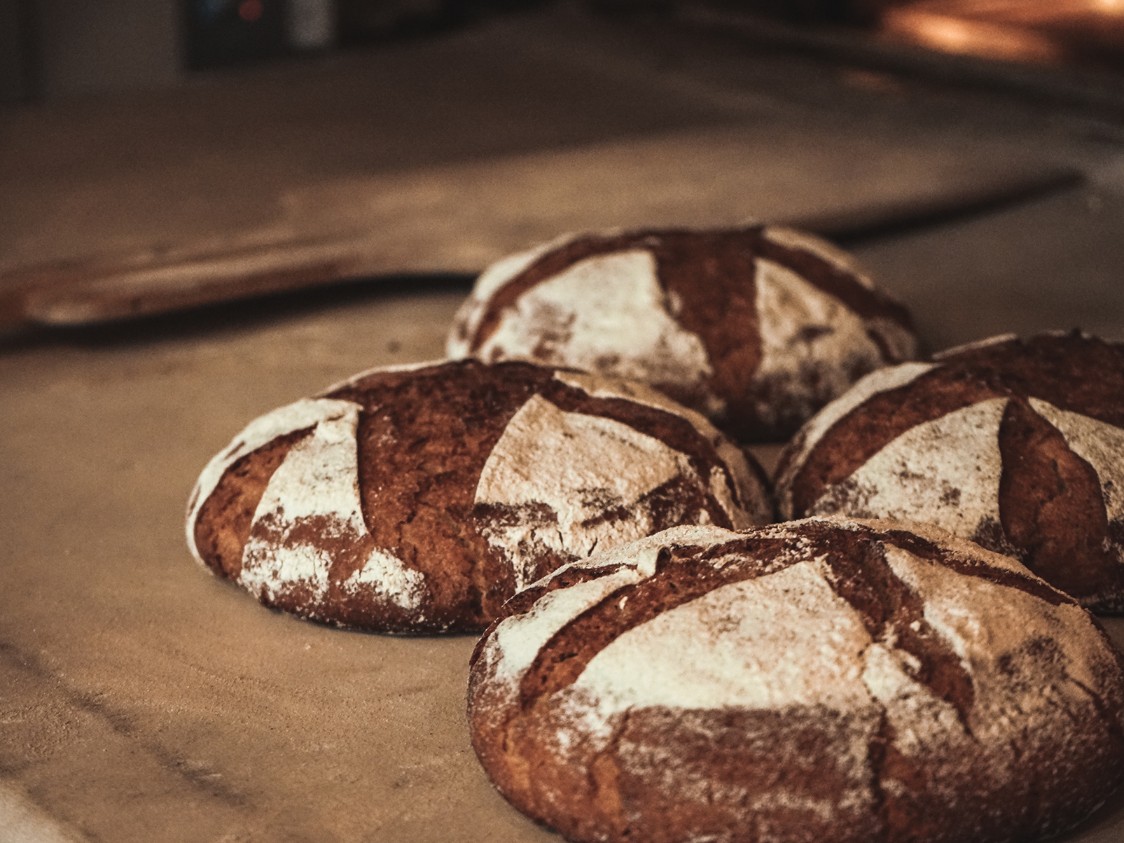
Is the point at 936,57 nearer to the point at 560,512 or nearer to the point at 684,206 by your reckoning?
the point at 684,206

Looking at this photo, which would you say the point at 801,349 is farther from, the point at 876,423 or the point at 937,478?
the point at 937,478

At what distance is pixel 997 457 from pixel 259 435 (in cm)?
115

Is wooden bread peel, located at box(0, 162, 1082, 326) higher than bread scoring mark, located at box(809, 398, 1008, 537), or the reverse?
bread scoring mark, located at box(809, 398, 1008, 537)

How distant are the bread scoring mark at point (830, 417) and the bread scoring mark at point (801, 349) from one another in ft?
1.08

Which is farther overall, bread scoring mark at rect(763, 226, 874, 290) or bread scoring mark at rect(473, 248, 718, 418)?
bread scoring mark at rect(763, 226, 874, 290)

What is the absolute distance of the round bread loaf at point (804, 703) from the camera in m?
1.54

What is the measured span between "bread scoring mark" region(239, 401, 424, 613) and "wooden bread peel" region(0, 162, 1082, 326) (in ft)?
4.24

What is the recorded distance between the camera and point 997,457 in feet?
7.09

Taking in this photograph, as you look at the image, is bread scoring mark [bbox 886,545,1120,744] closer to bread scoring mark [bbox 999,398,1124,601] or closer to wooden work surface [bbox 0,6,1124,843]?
wooden work surface [bbox 0,6,1124,843]

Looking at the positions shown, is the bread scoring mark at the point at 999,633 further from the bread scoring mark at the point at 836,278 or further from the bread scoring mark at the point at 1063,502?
the bread scoring mark at the point at 836,278

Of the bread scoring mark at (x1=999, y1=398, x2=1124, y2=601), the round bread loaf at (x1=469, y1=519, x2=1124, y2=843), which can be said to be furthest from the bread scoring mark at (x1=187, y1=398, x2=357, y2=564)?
the bread scoring mark at (x1=999, y1=398, x2=1124, y2=601)

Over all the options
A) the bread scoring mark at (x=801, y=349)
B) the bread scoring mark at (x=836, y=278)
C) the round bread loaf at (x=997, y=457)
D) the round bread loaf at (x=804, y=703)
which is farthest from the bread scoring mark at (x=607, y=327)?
the round bread loaf at (x=804, y=703)

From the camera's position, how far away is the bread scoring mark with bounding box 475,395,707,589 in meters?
2.08

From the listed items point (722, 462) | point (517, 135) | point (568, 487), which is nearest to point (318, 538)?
point (568, 487)
